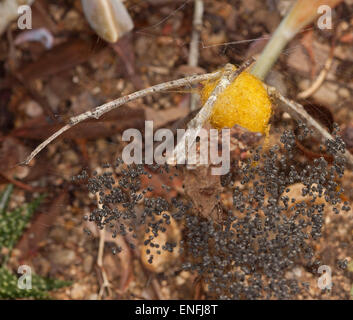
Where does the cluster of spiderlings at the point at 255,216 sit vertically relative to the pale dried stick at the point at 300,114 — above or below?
below

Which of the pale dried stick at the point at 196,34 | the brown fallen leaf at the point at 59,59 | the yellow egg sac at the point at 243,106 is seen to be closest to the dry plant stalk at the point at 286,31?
the yellow egg sac at the point at 243,106

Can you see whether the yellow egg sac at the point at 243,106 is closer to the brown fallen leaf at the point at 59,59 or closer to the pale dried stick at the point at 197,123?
the pale dried stick at the point at 197,123

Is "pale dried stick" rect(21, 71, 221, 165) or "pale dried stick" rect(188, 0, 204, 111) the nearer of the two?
"pale dried stick" rect(21, 71, 221, 165)

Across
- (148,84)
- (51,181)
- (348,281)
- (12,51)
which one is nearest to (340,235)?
(348,281)

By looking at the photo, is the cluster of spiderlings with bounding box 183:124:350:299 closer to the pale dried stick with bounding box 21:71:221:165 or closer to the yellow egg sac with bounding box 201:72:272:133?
the yellow egg sac with bounding box 201:72:272:133

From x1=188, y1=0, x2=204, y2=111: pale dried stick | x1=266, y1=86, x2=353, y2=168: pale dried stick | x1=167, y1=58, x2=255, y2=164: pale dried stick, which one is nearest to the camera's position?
x1=167, y1=58, x2=255, y2=164: pale dried stick

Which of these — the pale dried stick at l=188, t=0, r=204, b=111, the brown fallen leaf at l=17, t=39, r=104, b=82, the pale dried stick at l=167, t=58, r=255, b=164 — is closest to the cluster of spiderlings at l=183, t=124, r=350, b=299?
the pale dried stick at l=167, t=58, r=255, b=164

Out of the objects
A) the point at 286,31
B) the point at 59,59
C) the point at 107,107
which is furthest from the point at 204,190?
the point at 59,59
